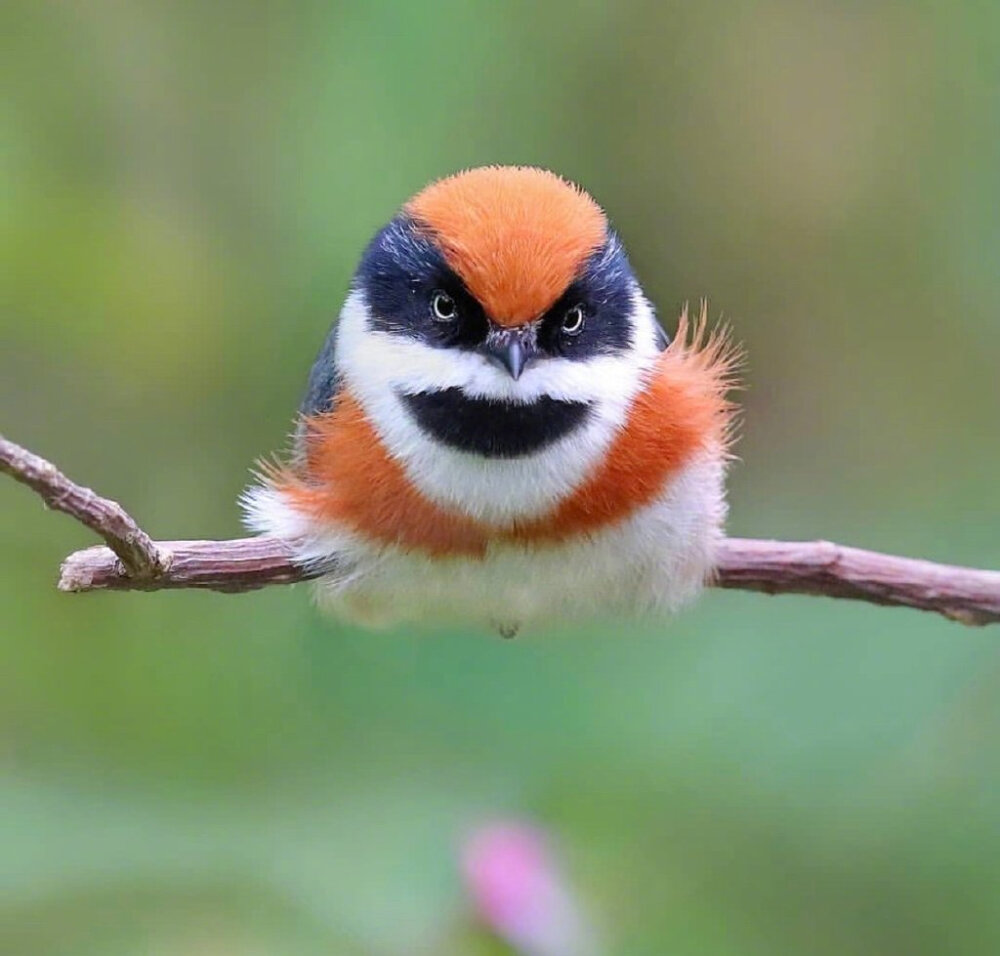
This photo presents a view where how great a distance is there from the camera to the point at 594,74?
3.33 m

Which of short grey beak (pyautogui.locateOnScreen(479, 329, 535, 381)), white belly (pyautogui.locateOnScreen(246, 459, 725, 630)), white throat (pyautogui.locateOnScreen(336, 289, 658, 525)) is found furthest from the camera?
white belly (pyautogui.locateOnScreen(246, 459, 725, 630))

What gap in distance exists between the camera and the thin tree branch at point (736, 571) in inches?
71.2

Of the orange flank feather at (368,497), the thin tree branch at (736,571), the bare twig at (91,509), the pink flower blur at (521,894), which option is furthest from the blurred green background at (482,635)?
the bare twig at (91,509)

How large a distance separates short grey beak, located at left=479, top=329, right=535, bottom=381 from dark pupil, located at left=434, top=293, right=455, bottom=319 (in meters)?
0.08

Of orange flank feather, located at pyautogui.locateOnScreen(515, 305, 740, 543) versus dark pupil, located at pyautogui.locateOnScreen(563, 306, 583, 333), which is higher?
dark pupil, located at pyautogui.locateOnScreen(563, 306, 583, 333)

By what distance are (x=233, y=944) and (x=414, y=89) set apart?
1649mm

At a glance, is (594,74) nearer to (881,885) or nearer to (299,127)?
(299,127)

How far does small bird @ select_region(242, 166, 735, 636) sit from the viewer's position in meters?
2.05

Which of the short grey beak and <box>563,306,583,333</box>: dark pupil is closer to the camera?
the short grey beak

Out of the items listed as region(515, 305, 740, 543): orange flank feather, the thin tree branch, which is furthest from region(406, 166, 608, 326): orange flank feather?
the thin tree branch

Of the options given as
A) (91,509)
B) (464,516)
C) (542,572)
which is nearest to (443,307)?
(464,516)

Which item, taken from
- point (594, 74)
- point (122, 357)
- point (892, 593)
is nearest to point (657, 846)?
point (892, 593)

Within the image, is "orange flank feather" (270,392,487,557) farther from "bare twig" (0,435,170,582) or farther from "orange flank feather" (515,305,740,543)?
"bare twig" (0,435,170,582)

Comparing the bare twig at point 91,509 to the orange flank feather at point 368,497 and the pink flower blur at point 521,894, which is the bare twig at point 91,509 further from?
the pink flower blur at point 521,894
